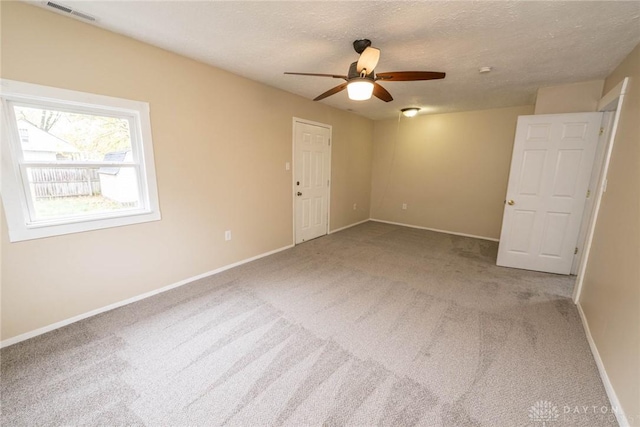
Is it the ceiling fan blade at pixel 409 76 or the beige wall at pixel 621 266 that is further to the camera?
the ceiling fan blade at pixel 409 76

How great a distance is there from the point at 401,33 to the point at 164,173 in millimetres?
2539

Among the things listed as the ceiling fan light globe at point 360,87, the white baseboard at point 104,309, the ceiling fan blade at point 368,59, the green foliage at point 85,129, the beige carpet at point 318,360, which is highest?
the ceiling fan blade at point 368,59

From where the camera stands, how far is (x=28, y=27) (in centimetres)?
172

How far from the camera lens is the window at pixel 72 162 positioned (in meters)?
1.79

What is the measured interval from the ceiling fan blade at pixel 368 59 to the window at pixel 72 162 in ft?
6.61

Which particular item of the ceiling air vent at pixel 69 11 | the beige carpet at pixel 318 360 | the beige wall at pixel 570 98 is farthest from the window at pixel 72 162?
the beige wall at pixel 570 98

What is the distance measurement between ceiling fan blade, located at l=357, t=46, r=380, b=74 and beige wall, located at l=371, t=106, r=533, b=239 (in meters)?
3.62

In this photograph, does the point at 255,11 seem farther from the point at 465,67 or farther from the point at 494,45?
the point at 465,67

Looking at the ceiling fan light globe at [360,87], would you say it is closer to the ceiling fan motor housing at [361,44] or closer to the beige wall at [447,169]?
the ceiling fan motor housing at [361,44]

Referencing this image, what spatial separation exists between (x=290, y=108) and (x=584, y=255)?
3.94m

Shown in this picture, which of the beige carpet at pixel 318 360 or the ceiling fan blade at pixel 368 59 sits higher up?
the ceiling fan blade at pixel 368 59

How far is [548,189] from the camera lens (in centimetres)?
311

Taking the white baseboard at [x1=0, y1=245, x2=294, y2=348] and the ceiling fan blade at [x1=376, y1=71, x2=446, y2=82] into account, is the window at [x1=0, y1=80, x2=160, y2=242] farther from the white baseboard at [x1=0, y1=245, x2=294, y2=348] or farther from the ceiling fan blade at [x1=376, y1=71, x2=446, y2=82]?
the ceiling fan blade at [x1=376, y1=71, x2=446, y2=82]

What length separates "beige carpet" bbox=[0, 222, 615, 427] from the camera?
1385 millimetres
